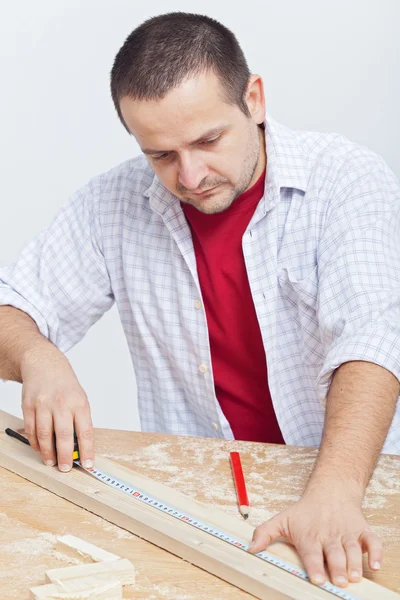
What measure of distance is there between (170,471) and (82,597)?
531mm

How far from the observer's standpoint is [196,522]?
1.69 metres

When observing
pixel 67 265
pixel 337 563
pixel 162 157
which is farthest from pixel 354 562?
pixel 67 265

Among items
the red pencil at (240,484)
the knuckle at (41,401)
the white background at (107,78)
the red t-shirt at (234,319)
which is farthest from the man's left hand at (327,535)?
the white background at (107,78)

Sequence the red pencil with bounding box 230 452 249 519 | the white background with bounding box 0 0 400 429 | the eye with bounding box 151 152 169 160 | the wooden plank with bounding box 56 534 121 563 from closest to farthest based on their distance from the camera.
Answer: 1. the wooden plank with bounding box 56 534 121 563
2. the red pencil with bounding box 230 452 249 519
3. the eye with bounding box 151 152 169 160
4. the white background with bounding box 0 0 400 429

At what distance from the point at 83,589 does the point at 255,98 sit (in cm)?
129

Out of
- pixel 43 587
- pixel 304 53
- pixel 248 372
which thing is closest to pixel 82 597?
pixel 43 587

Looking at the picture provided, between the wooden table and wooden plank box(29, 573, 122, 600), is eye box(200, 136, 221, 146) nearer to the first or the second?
the wooden table

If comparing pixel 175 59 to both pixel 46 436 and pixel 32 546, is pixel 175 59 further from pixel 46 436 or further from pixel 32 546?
pixel 32 546

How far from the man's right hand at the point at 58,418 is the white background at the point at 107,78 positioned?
213 centimetres

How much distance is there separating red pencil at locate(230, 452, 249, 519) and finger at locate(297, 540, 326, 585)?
227 mm

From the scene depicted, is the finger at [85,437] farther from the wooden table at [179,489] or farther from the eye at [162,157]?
the eye at [162,157]

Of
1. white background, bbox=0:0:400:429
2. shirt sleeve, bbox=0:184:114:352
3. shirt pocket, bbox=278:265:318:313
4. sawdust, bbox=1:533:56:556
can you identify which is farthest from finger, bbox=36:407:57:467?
white background, bbox=0:0:400:429

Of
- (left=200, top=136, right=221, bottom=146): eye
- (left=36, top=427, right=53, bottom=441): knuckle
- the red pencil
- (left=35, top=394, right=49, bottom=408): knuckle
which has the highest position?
(left=200, top=136, right=221, bottom=146): eye

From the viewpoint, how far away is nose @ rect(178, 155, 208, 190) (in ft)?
6.77
